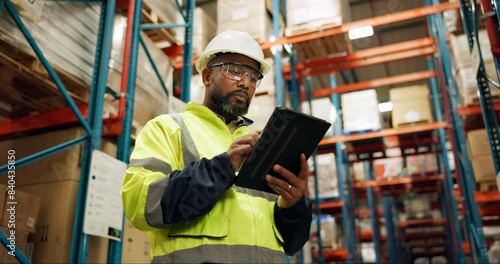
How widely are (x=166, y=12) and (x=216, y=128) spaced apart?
12.7 ft

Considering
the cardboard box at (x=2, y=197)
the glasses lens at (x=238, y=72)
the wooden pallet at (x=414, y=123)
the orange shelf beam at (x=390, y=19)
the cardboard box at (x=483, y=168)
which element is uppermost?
the orange shelf beam at (x=390, y=19)

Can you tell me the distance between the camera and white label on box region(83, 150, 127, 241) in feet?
11.0

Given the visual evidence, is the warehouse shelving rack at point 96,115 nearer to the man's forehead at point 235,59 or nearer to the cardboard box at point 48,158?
the cardboard box at point 48,158

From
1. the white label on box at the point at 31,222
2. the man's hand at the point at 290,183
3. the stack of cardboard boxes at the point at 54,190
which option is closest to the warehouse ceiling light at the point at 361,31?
the stack of cardboard boxes at the point at 54,190

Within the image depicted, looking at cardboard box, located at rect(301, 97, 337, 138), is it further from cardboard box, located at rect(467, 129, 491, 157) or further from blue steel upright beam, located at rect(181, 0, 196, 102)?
blue steel upright beam, located at rect(181, 0, 196, 102)

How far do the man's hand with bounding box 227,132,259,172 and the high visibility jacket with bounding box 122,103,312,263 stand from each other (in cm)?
2

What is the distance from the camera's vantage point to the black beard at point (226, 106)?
74.4 inches

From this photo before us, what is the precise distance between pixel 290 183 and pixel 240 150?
0.25 metres

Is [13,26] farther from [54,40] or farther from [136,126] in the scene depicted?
[136,126]

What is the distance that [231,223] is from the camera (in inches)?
59.7

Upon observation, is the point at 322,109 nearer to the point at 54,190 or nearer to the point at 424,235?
the point at 54,190

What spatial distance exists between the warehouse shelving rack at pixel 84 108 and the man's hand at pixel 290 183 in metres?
1.89

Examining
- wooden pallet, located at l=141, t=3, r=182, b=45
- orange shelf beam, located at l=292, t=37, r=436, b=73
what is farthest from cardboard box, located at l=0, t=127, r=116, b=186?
orange shelf beam, located at l=292, t=37, r=436, b=73

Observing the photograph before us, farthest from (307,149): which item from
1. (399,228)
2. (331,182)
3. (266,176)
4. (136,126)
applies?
(399,228)
